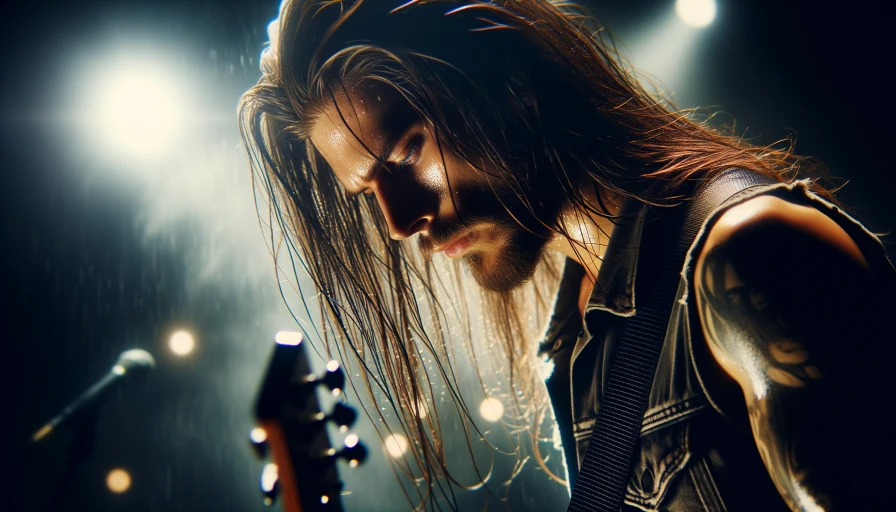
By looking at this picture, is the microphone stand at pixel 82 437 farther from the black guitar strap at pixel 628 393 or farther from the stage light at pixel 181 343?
the stage light at pixel 181 343

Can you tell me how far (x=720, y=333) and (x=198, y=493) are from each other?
7127 millimetres

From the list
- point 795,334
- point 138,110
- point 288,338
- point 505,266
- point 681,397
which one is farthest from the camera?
point 138,110

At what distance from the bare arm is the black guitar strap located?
26cm

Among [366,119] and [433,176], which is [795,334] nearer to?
[433,176]

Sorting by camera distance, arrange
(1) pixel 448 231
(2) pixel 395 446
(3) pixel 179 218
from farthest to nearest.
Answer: (3) pixel 179 218 → (2) pixel 395 446 → (1) pixel 448 231

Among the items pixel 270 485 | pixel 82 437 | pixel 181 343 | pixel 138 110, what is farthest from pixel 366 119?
pixel 181 343

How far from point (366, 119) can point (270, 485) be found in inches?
39.8

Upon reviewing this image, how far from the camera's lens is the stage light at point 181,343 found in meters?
5.67

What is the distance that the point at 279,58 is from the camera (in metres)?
1.58

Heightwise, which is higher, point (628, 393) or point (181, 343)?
point (181, 343)

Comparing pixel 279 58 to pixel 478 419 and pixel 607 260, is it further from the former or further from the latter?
pixel 478 419

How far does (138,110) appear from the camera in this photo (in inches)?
161

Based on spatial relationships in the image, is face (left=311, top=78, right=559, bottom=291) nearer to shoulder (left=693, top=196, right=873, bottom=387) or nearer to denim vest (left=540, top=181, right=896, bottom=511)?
denim vest (left=540, top=181, right=896, bottom=511)

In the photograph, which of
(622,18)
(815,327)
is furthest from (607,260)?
(622,18)
